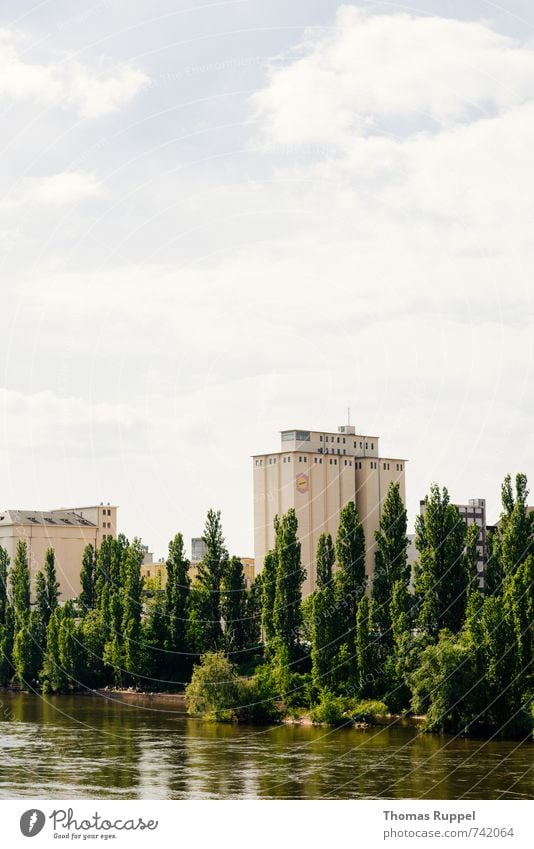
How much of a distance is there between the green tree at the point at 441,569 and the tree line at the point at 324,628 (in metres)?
0.04

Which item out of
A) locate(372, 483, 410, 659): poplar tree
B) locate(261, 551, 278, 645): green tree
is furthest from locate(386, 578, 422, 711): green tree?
locate(261, 551, 278, 645): green tree

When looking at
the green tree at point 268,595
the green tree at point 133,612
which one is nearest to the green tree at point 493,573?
the green tree at point 268,595

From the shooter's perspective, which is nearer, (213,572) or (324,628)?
(324,628)

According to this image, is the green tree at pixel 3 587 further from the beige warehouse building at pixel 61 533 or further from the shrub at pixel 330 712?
the shrub at pixel 330 712

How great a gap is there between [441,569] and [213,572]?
11.9 meters

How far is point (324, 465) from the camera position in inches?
2211

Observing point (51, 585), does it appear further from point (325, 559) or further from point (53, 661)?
point (325, 559)

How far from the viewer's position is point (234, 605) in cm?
4500

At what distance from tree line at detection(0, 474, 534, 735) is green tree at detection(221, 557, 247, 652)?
49 millimetres

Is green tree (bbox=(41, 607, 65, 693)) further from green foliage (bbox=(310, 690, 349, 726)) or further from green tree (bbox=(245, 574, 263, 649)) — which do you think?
green foliage (bbox=(310, 690, 349, 726))

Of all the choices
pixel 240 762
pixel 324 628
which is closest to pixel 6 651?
pixel 324 628

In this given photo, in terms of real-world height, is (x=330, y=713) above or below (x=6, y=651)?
below

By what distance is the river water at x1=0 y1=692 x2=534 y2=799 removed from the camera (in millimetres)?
21312
